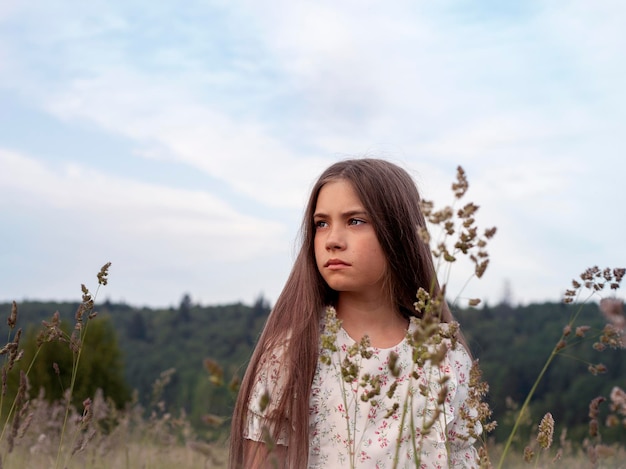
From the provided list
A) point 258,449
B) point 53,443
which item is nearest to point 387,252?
point 258,449

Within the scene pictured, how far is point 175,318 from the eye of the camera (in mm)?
49781

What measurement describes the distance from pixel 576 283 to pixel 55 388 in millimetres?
22397

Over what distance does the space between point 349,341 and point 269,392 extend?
0.48m

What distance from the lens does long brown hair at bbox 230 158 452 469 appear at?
131 inches

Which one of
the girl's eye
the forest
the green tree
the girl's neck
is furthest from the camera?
the forest

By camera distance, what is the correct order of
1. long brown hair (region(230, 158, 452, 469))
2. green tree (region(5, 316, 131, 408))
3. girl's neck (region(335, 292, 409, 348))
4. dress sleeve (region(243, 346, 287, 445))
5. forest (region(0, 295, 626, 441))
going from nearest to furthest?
1. dress sleeve (region(243, 346, 287, 445))
2. long brown hair (region(230, 158, 452, 469))
3. girl's neck (region(335, 292, 409, 348))
4. green tree (region(5, 316, 131, 408))
5. forest (region(0, 295, 626, 441))

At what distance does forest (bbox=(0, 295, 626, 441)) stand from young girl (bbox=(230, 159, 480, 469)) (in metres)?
14.7

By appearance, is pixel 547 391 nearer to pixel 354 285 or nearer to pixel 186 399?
pixel 186 399

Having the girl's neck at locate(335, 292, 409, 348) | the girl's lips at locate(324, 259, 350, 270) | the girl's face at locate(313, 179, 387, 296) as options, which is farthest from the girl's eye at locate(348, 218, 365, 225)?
the girl's neck at locate(335, 292, 409, 348)

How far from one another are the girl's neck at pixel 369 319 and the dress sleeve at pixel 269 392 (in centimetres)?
34

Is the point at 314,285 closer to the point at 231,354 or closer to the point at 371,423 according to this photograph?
the point at 371,423

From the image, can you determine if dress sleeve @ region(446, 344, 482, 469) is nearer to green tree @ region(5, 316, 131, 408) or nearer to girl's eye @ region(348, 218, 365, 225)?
girl's eye @ region(348, 218, 365, 225)

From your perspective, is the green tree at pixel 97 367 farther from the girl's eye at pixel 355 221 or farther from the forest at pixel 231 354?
the girl's eye at pixel 355 221

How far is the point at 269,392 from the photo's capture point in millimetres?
3307
